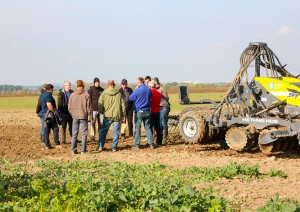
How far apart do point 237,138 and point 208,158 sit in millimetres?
1131

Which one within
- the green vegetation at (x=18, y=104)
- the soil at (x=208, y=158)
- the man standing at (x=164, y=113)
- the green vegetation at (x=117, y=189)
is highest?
the man standing at (x=164, y=113)

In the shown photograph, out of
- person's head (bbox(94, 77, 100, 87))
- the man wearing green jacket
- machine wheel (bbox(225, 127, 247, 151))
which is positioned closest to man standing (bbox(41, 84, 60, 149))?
the man wearing green jacket

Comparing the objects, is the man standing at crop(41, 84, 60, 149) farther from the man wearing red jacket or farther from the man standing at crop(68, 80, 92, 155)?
the man wearing red jacket

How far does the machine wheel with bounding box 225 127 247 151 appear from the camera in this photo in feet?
39.8

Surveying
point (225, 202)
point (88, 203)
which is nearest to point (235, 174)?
point (225, 202)

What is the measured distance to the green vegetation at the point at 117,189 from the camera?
21.3 feet

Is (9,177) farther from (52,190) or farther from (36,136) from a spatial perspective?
(36,136)

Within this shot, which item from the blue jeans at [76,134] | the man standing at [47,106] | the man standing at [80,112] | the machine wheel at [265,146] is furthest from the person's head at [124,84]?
the machine wheel at [265,146]

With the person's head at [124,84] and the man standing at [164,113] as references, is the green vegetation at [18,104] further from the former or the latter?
the man standing at [164,113]

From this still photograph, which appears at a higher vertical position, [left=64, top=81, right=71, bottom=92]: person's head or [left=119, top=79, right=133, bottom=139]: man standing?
[left=64, top=81, right=71, bottom=92]: person's head

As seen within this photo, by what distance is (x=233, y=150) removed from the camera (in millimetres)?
12781

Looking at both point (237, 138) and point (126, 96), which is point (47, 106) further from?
point (237, 138)

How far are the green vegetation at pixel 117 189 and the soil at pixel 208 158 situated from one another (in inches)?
16.2

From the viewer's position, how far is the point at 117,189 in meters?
6.98
